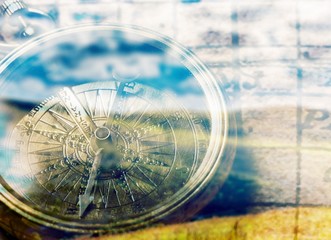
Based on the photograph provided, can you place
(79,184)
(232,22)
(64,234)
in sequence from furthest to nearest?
(232,22) → (79,184) → (64,234)

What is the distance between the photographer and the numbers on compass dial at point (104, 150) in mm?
2287

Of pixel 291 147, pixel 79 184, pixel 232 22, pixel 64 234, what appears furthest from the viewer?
pixel 232 22

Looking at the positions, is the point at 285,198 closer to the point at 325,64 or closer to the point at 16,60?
the point at 325,64

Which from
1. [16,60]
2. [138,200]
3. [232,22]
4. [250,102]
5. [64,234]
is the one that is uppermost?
[232,22]

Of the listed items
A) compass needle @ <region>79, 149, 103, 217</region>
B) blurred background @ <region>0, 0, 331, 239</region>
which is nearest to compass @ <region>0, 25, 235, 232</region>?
compass needle @ <region>79, 149, 103, 217</region>

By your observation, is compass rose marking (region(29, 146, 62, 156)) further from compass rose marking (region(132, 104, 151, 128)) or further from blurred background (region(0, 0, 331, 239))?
blurred background (region(0, 0, 331, 239))

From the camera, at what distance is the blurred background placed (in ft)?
7.88

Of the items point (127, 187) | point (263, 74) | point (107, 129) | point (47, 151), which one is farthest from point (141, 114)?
point (263, 74)

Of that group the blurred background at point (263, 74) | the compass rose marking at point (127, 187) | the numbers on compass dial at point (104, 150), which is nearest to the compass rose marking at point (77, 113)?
the numbers on compass dial at point (104, 150)

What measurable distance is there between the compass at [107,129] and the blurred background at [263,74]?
0.16 m

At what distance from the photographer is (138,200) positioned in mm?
2287

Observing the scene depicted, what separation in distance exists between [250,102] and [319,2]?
0.76 metres

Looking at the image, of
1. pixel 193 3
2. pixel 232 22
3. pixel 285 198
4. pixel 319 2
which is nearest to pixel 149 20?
pixel 193 3

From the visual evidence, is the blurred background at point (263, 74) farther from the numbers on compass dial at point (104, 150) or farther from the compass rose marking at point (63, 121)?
the compass rose marking at point (63, 121)
